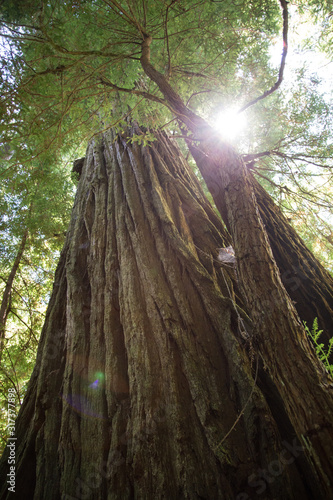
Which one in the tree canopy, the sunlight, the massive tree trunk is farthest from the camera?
the tree canopy

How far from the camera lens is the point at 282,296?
3.46ft

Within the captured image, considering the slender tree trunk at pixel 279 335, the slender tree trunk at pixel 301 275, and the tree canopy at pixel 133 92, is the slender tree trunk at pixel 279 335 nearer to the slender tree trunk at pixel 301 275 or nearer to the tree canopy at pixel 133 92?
the tree canopy at pixel 133 92

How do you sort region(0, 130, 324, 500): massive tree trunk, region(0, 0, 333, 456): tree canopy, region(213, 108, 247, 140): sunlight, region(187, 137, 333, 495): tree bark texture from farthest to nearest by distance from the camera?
region(0, 0, 333, 456): tree canopy < region(213, 108, 247, 140): sunlight < region(0, 130, 324, 500): massive tree trunk < region(187, 137, 333, 495): tree bark texture

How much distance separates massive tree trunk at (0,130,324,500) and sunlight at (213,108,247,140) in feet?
2.41

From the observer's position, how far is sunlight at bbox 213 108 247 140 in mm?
1603

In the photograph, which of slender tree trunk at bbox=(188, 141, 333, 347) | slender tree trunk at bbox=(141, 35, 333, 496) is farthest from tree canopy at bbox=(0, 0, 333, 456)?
slender tree trunk at bbox=(141, 35, 333, 496)

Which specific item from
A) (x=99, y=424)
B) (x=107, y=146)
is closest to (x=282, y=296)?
(x=99, y=424)

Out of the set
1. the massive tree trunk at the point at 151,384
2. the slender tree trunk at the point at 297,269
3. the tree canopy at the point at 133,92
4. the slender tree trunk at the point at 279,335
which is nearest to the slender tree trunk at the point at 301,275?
the slender tree trunk at the point at 297,269

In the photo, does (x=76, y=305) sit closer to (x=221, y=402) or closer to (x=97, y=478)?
(x=97, y=478)

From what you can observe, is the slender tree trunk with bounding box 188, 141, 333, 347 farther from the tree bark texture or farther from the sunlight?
the tree bark texture

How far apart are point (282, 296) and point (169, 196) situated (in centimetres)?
160

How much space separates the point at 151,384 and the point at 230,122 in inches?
108

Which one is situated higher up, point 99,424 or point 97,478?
point 99,424

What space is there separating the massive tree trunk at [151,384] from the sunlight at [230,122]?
734 mm
